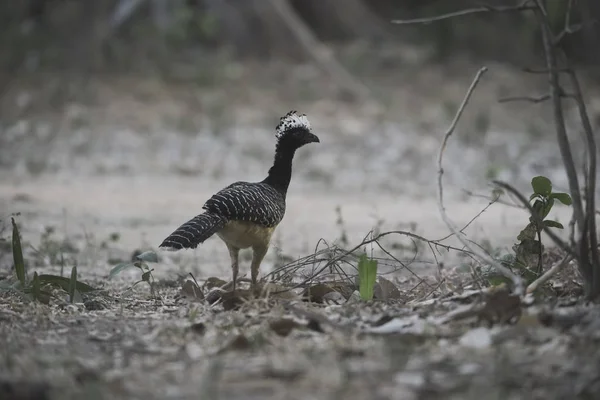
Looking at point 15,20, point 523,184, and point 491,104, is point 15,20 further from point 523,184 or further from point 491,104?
point 523,184

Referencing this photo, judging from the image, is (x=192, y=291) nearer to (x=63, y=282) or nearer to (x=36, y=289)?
(x=63, y=282)

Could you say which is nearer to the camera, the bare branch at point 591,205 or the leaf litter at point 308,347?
the leaf litter at point 308,347

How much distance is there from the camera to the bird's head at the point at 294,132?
5387mm

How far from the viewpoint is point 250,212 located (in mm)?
4746

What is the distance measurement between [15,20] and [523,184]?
8.41 metres

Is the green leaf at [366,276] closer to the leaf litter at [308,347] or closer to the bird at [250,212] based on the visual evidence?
the leaf litter at [308,347]

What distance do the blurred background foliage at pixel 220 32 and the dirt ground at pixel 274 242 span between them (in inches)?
29.5

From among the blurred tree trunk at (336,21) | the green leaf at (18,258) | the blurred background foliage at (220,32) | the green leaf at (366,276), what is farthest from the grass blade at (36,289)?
the blurred tree trunk at (336,21)

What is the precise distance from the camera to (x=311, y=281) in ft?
15.1

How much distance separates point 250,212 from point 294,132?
2.61 feet

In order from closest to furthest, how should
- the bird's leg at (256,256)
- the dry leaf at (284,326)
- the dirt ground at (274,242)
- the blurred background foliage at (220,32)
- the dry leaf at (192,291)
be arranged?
the dirt ground at (274,242)
the dry leaf at (284,326)
the dry leaf at (192,291)
the bird's leg at (256,256)
the blurred background foliage at (220,32)

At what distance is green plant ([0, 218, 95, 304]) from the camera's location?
4449 mm

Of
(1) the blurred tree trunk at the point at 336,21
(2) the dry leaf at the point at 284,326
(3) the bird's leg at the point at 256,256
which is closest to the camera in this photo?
(2) the dry leaf at the point at 284,326

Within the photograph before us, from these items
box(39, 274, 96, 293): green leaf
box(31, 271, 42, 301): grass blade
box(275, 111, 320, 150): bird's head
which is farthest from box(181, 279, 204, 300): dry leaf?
box(275, 111, 320, 150): bird's head
